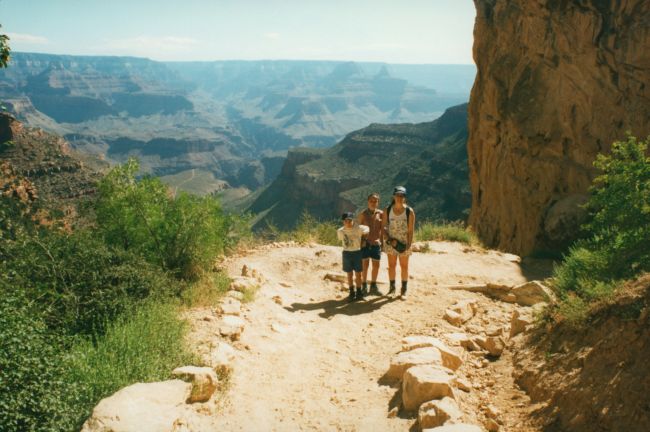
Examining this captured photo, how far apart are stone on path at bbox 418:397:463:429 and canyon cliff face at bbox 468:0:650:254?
1018 cm

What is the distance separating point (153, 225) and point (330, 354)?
13.3ft

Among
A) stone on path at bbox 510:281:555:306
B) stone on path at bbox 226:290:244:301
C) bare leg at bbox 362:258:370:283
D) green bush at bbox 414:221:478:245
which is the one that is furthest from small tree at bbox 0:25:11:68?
green bush at bbox 414:221:478:245

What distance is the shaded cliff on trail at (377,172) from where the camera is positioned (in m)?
56.8

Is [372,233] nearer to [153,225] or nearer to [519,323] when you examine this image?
[519,323]

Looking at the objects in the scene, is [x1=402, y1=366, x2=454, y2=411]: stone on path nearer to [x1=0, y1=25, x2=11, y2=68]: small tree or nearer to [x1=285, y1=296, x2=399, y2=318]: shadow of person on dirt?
[x1=285, y1=296, x2=399, y2=318]: shadow of person on dirt

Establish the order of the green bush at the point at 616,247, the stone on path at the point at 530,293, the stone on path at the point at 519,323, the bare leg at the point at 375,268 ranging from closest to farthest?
the green bush at the point at 616,247 → the stone on path at the point at 519,323 → the stone on path at the point at 530,293 → the bare leg at the point at 375,268

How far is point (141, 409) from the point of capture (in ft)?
12.4

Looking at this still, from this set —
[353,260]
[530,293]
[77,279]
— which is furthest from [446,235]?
[77,279]

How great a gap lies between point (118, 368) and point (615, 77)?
13.6 m

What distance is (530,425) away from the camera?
13.0 ft

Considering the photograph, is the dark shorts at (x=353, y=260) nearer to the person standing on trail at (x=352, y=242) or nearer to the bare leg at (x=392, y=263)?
the person standing on trail at (x=352, y=242)

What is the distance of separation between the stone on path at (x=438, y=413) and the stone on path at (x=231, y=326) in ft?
8.42

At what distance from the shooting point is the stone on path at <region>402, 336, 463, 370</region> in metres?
5.10

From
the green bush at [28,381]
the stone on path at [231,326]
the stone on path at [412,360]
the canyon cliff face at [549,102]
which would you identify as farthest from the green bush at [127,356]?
the canyon cliff face at [549,102]
